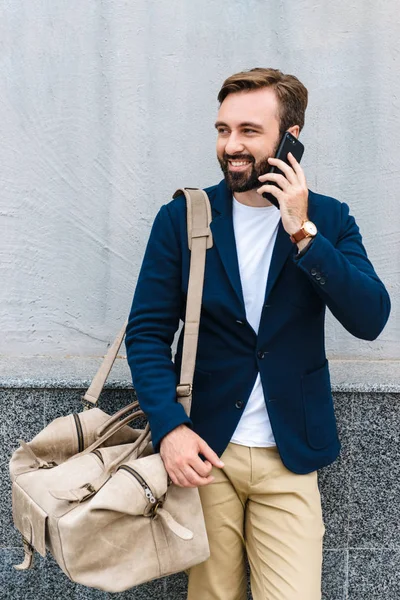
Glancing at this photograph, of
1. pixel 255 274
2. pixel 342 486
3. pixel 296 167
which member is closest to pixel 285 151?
pixel 296 167

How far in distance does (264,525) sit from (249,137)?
131 cm

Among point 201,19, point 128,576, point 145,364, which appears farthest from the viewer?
point 201,19

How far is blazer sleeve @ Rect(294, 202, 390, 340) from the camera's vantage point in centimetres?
240

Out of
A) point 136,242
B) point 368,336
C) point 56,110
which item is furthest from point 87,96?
point 368,336

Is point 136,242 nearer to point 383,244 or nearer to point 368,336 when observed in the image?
point 383,244

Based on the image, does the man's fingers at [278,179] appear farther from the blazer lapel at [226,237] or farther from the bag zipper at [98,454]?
the bag zipper at [98,454]

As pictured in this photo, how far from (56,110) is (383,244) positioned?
1.60 meters

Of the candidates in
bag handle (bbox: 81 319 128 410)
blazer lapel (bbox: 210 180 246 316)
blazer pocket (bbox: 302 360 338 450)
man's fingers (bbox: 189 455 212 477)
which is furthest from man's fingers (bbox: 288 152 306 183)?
man's fingers (bbox: 189 455 212 477)

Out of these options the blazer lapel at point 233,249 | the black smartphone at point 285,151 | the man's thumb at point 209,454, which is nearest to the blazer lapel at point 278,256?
the blazer lapel at point 233,249

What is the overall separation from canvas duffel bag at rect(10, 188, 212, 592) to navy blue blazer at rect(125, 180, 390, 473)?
6 cm

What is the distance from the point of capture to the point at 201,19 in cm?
347

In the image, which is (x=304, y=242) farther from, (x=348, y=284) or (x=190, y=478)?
(x=190, y=478)

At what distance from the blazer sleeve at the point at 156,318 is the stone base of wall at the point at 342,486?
78cm

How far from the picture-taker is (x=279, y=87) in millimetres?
2621
